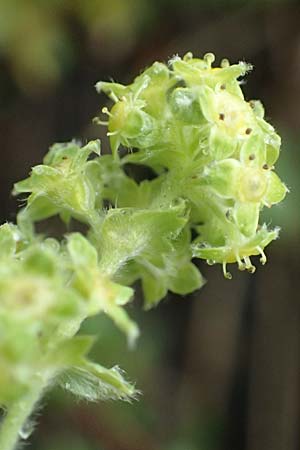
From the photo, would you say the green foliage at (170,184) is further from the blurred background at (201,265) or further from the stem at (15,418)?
the blurred background at (201,265)

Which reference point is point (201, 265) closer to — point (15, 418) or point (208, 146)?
point (208, 146)

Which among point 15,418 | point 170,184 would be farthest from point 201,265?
point 15,418

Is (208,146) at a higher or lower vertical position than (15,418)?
higher

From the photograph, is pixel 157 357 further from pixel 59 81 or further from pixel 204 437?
pixel 59 81

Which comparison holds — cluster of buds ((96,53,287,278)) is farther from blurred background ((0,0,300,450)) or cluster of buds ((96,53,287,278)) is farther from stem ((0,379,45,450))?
blurred background ((0,0,300,450))

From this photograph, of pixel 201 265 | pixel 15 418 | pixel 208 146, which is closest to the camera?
pixel 15 418

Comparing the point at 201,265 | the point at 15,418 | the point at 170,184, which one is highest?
the point at 201,265

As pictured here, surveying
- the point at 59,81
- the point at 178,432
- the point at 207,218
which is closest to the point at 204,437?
the point at 178,432

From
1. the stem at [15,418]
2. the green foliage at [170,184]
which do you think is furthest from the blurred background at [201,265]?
the stem at [15,418]

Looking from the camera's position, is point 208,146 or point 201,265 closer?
point 208,146
